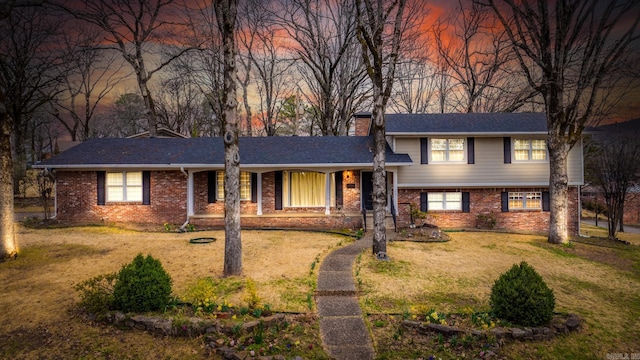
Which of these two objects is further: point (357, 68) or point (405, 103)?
point (405, 103)

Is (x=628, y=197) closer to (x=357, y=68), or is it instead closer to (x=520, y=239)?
(x=520, y=239)

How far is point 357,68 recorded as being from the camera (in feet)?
92.3

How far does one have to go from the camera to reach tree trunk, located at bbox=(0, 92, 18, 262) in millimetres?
9352

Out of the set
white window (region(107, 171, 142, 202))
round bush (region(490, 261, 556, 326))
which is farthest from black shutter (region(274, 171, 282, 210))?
round bush (region(490, 261, 556, 326))

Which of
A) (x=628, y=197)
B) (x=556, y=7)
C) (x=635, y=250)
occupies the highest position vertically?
(x=556, y=7)

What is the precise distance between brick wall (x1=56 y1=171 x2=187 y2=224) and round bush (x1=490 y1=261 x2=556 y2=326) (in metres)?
14.6

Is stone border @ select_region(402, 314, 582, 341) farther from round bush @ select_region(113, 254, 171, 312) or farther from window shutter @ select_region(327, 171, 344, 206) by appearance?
window shutter @ select_region(327, 171, 344, 206)

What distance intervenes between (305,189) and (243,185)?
340cm

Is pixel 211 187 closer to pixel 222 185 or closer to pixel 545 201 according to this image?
pixel 222 185

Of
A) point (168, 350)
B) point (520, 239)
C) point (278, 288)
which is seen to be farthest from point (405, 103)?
point (168, 350)

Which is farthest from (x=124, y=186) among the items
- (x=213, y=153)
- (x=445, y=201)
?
(x=445, y=201)

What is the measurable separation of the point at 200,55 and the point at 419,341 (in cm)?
2854

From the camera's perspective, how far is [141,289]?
5.95 meters

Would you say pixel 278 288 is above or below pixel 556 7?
below
